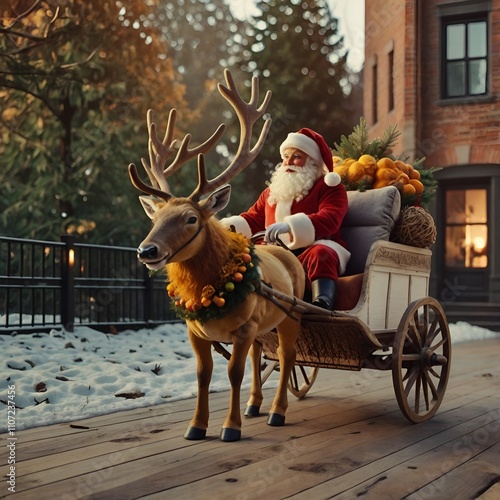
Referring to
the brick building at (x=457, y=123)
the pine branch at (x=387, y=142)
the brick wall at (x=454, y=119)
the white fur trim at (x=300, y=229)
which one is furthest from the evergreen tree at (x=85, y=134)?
the white fur trim at (x=300, y=229)

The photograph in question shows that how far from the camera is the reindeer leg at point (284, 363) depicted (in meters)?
4.25

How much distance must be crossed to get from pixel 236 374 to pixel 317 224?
3.63ft

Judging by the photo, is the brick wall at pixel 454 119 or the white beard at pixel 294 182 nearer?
the white beard at pixel 294 182

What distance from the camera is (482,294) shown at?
13.4 m

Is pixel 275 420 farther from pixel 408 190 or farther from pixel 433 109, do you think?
pixel 433 109

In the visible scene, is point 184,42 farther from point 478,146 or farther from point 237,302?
point 237,302

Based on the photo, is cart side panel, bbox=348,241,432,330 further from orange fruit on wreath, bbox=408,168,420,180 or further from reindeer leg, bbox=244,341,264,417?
reindeer leg, bbox=244,341,264,417

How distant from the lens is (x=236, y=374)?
12.4ft

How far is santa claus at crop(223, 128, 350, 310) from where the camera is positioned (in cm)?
428

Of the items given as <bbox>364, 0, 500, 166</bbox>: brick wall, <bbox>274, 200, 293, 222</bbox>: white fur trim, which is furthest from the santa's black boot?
<bbox>364, 0, 500, 166</bbox>: brick wall

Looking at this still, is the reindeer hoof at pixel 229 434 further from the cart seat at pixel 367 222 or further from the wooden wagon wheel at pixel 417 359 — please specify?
the cart seat at pixel 367 222

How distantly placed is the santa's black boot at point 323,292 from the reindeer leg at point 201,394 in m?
0.75

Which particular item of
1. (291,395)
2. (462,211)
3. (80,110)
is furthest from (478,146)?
(291,395)

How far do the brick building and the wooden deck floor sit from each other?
351 inches
